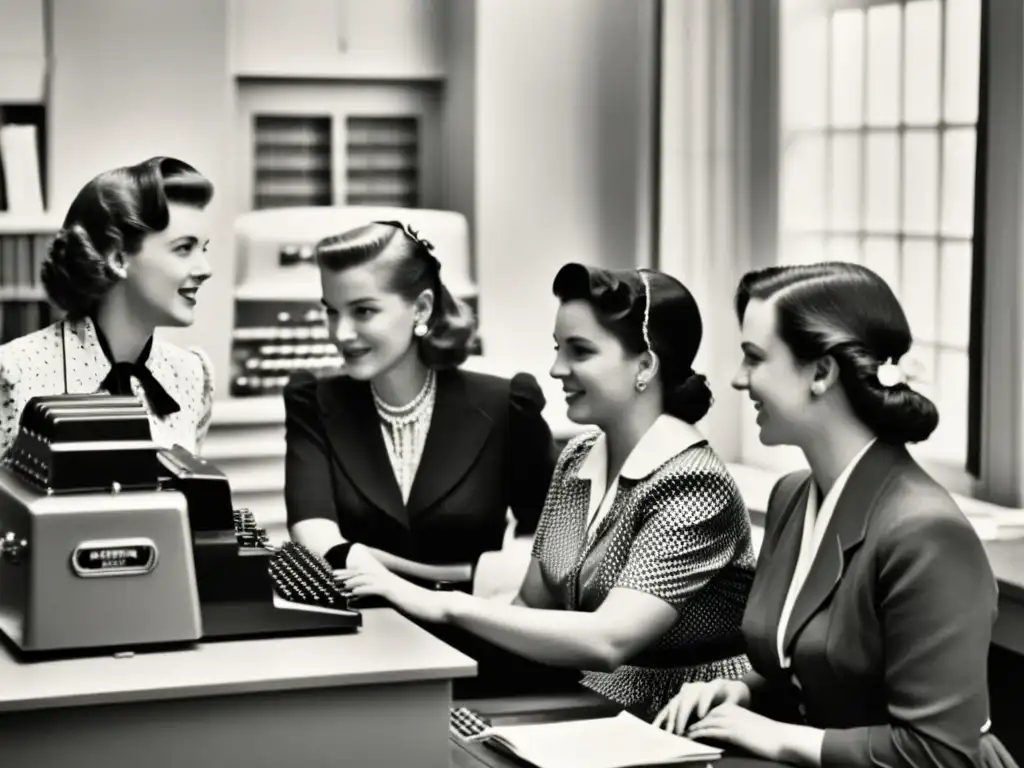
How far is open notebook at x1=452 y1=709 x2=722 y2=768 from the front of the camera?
83.3 inches

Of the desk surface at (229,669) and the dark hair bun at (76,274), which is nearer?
the desk surface at (229,669)

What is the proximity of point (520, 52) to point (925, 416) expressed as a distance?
10.1 feet

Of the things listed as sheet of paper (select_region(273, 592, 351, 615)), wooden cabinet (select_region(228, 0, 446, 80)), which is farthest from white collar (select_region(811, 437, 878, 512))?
wooden cabinet (select_region(228, 0, 446, 80))

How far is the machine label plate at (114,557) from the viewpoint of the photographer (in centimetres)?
211

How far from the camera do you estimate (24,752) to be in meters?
1.97

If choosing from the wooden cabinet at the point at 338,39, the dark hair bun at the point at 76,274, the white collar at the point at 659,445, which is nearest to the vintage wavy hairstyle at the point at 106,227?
the dark hair bun at the point at 76,274

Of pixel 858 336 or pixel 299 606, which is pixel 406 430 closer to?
pixel 299 606

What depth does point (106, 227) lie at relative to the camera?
3133 mm

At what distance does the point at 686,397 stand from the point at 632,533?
27cm

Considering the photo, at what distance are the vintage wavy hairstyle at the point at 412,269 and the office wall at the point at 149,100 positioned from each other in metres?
1.77

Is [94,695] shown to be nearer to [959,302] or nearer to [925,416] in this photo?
[925,416]

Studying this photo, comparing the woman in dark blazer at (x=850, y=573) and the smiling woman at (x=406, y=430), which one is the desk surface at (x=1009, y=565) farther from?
the smiling woman at (x=406, y=430)

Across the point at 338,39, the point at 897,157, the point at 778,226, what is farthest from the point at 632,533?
the point at 338,39

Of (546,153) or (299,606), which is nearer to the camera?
(299,606)
